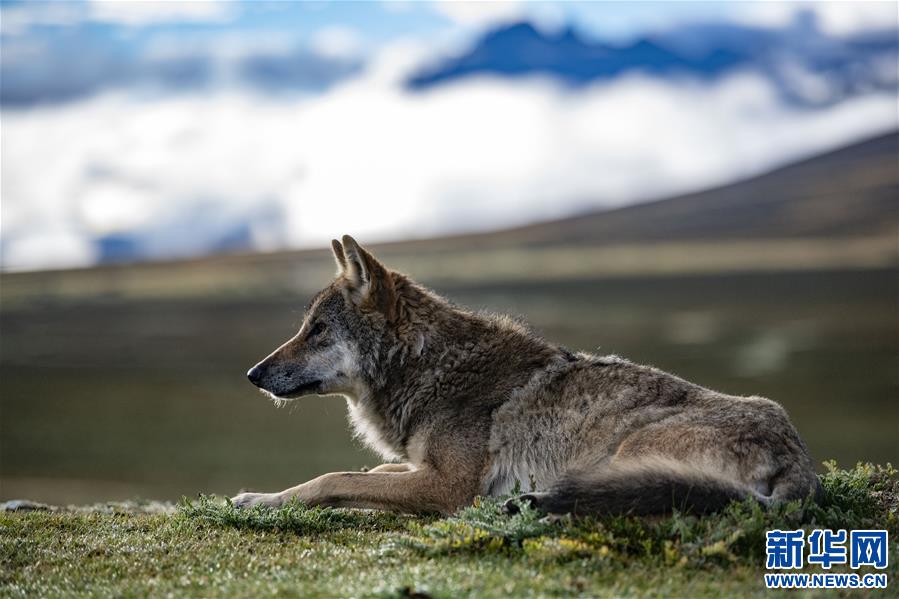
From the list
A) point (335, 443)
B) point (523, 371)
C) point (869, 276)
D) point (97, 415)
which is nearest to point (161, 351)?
point (97, 415)

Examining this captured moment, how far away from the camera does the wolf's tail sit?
823 centimetres

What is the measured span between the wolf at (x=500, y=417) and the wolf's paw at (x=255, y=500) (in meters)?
0.02

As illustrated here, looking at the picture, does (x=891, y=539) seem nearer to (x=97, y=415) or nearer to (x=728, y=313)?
(x=97, y=415)

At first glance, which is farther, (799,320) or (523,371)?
(799,320)

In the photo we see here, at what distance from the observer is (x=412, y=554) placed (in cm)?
824

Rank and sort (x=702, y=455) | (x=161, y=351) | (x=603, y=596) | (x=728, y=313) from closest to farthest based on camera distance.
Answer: (x=603, y=596) < (x=702, y=455) < (x=161, y=351) < (x=728, y=313)

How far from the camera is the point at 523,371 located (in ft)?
34.0

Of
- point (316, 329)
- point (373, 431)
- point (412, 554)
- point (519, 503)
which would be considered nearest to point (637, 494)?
point (519, 503)

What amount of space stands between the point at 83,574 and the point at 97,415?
328 ft

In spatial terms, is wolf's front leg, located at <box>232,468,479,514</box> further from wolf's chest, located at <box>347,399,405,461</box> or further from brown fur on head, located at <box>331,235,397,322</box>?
brown fur on head, located at <box>331,235,397,322</box>

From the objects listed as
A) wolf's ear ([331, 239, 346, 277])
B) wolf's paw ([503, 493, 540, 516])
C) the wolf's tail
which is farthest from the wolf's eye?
the wolf's tail

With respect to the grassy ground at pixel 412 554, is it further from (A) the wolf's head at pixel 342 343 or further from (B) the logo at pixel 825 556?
(A) the wolf's head at pixel 342 343

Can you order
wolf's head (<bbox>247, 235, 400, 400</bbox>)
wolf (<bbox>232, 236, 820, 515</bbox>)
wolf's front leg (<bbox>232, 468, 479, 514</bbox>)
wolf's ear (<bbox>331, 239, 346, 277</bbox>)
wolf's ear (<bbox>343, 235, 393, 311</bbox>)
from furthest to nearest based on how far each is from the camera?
wolf's ear (<bbox>331, 239, 346, 277</bbox>), wolf's head (<bbox>247, 235, 400, 400</bbox>), wolf's ear (<bbox>343, 235, 393, 311</bbox>), wolf's front leg (<bbox>232, 468, 479, 514</bbox>), wolf (<bbox>232, 236, 820, 515</bbox>)

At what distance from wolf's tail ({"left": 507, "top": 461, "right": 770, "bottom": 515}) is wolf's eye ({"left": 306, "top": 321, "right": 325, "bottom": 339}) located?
3.30 m
